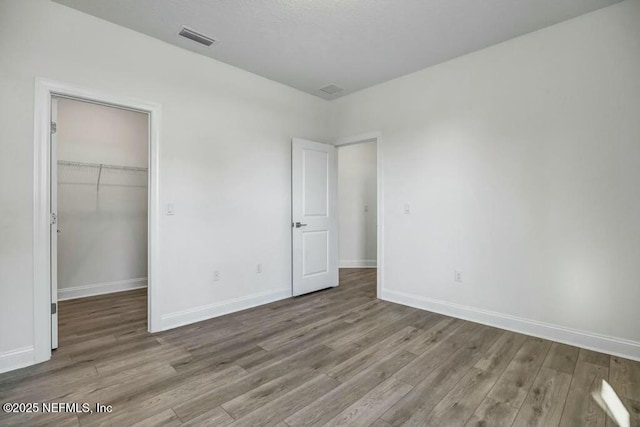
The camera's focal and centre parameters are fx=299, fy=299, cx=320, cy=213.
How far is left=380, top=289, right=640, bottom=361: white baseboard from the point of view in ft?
7.94

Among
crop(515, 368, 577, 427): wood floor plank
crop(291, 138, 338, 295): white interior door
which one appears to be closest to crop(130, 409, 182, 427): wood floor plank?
crop(515, 368, 577, 427): wood floor plank

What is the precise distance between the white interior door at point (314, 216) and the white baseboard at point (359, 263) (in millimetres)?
1532

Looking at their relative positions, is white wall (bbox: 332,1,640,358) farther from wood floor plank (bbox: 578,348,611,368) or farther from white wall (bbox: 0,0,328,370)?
white wall (bbox: 0,0,328,370)

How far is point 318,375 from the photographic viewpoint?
85.0 inches

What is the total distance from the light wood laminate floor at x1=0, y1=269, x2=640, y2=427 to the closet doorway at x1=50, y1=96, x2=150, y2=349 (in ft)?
3.33

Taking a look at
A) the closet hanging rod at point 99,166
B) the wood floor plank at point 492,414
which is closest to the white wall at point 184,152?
the closet hanging rod at point 99,166

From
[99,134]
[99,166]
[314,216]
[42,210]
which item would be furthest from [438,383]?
[99,134]

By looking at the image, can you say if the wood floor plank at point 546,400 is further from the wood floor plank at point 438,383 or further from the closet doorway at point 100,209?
the closet doorway at point 100,209

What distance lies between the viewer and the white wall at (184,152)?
2.25 metres

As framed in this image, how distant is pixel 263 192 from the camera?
12.6 ft

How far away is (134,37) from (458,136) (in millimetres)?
3406

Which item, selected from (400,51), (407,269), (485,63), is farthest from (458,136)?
(407,269)

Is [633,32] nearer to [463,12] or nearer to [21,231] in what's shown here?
[463,12]

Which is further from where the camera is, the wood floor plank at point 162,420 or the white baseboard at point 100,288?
the white baseboard at point 100,288
